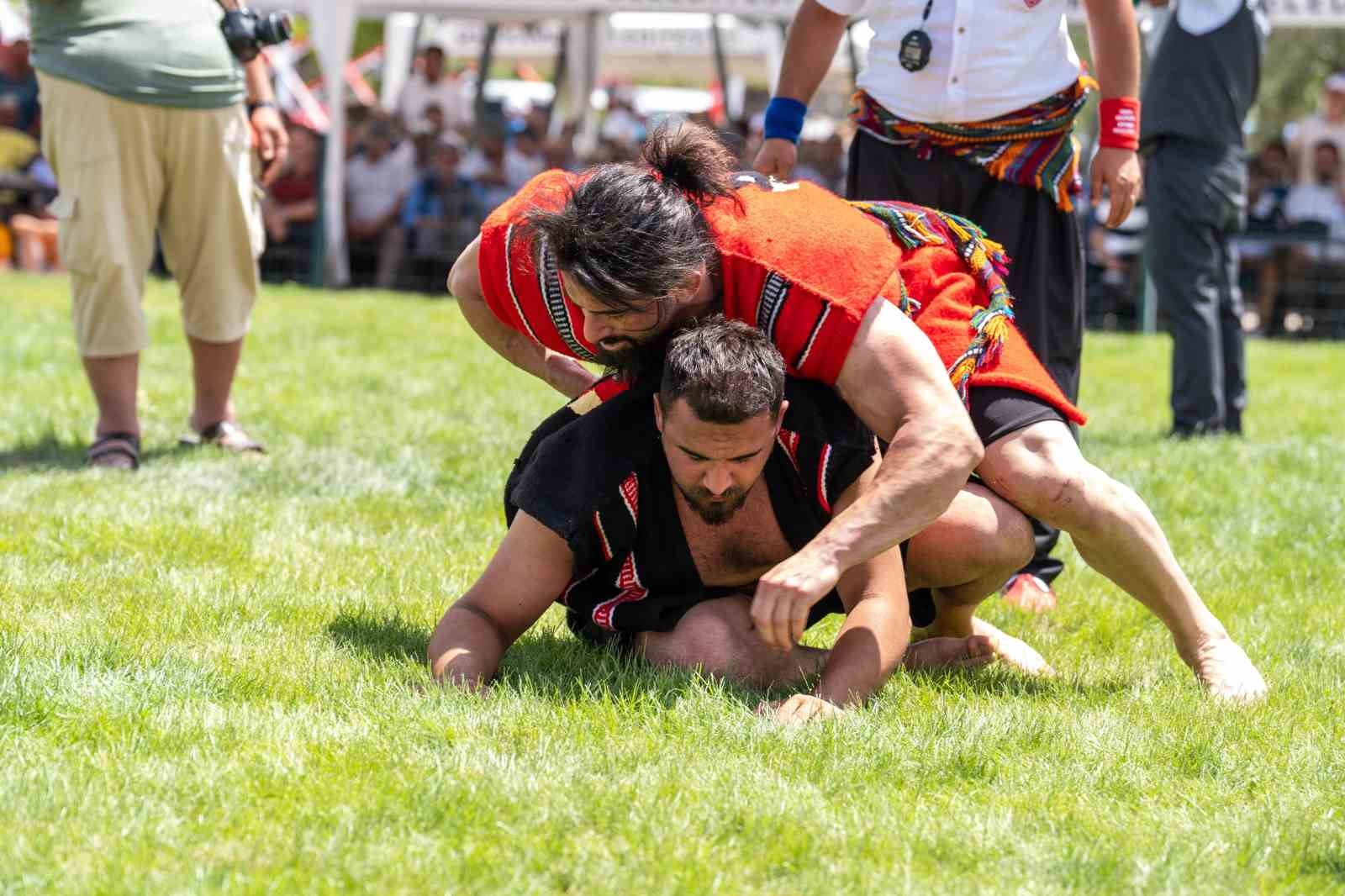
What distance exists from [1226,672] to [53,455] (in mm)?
3807

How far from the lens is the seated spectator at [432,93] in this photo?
50.6 ft

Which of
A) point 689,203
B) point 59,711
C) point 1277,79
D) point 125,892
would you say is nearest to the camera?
point 125,892

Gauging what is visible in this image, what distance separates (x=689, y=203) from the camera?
3.07 m

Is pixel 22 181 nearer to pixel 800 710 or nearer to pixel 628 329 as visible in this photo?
pixel 628 329

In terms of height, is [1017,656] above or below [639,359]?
below

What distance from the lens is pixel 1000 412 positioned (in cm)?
331

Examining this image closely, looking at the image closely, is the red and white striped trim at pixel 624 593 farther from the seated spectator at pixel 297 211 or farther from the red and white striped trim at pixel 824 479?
the seated spectator at pixel 297 211

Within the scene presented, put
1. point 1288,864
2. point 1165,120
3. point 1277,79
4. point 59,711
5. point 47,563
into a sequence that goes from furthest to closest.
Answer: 1. point 1277,79
2. point 1165,120
3. point 47,563
4. point 59,711
5. point 1288,864

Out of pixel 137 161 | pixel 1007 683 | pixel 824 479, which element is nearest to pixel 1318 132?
pixel 137 161

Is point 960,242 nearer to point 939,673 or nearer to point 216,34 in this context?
point 939,673

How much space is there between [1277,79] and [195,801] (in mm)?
26428

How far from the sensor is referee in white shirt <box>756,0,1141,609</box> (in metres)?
3.98

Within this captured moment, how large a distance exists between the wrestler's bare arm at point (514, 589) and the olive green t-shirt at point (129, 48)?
8.66ft

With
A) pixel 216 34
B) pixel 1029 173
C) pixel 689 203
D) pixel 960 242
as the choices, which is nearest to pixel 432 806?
pixel 689 203
